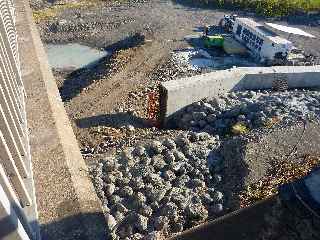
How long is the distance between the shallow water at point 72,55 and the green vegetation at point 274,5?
11221 millimetres

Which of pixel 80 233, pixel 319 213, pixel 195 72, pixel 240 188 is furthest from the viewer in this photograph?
pixel 195 72

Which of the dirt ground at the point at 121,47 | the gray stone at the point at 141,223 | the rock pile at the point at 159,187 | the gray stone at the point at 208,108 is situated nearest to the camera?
the gray stone at the point at 141,223

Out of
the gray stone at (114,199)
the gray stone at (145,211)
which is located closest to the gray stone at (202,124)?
the gray stone at (114,199)

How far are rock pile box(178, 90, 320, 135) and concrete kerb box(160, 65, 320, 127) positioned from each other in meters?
0.49

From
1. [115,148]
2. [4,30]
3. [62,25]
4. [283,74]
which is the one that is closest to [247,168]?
[115,148]

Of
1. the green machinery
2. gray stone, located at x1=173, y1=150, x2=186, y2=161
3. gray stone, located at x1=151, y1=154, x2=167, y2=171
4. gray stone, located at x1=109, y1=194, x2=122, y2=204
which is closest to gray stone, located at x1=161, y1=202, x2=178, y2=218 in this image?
gray stone, located at x1=109, y1=194, x2=122, y2=204

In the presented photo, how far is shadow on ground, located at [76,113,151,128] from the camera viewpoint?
19.1m

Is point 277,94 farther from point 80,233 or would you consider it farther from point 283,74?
point 80,233

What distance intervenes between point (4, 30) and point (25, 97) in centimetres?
262

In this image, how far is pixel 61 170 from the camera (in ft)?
41.3

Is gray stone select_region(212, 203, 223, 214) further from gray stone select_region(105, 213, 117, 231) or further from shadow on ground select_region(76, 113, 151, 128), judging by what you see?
shadow on ground select_region(76, 113, 151, 128)

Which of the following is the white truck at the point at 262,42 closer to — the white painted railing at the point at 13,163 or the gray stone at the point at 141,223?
the white painted railing at the point at 13,163

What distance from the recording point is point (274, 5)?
3341 cm

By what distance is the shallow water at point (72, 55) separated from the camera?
27.8m
